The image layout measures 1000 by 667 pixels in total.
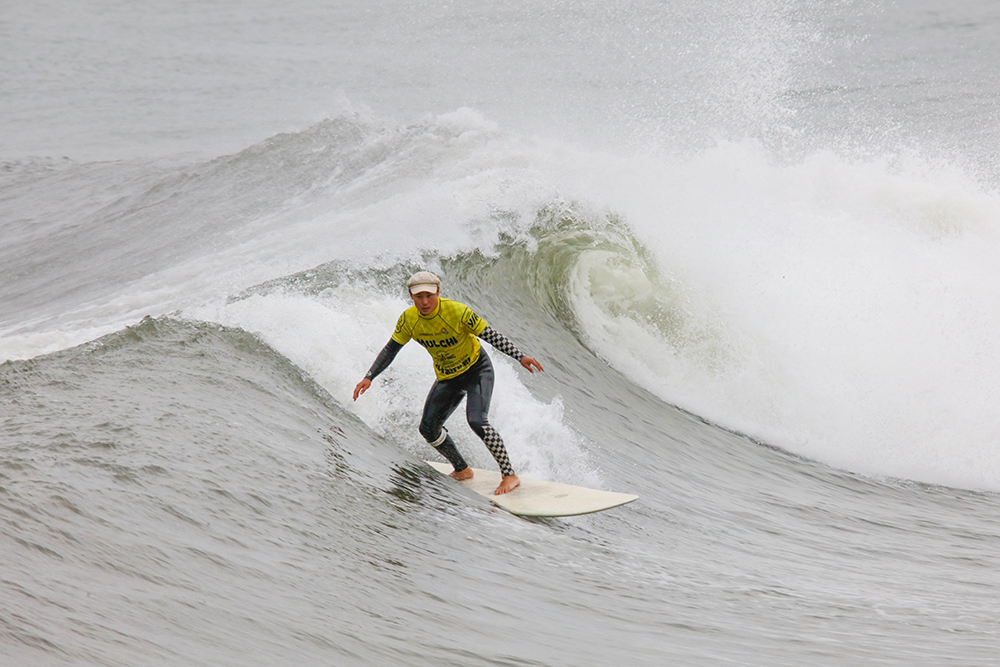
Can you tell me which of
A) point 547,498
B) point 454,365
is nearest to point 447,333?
point 454,365

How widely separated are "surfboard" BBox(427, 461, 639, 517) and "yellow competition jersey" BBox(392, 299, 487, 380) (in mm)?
886

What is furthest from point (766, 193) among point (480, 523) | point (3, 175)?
point (3, 175)

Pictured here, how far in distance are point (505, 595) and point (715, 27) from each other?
90.7 ft

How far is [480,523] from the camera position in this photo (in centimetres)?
584

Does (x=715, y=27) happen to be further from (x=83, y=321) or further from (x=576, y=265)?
(x=83, y=321)

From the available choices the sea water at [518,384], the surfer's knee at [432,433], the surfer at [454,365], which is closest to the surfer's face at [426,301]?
the surfer at [454,365]

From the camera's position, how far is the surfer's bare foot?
6.43m

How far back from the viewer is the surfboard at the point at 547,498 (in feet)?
20.2

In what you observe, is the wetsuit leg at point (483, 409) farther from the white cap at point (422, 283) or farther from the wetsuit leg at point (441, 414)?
the white cap at point (422, 283)

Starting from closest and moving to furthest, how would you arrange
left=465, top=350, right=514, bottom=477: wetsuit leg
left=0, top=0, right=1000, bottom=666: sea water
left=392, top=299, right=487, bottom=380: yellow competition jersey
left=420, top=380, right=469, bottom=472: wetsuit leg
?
left=0, top=0, right=1000, bottom=666: sea water
left=392, top=299, right=487, bottom=380: yellow competition jersey
left=465, top=350, right=514, bottom=477: wetsuit leg
left=420, top=380, right=469, bottom=472: wetsuit leg

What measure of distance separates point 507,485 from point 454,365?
3.17 feet

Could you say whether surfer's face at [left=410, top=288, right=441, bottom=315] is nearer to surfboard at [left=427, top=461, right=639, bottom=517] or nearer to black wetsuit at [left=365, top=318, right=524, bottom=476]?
black wetsuit at [left=365, top=318, right=524, bottom=476]

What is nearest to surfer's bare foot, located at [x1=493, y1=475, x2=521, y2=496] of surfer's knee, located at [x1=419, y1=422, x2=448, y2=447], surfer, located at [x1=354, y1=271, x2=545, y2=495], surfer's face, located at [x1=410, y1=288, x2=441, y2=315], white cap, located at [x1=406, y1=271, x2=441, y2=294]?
surfer, located at [x1=354, y1=271, x2=545, y2=495]

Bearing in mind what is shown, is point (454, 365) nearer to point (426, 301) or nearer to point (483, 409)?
point (483, 409)
